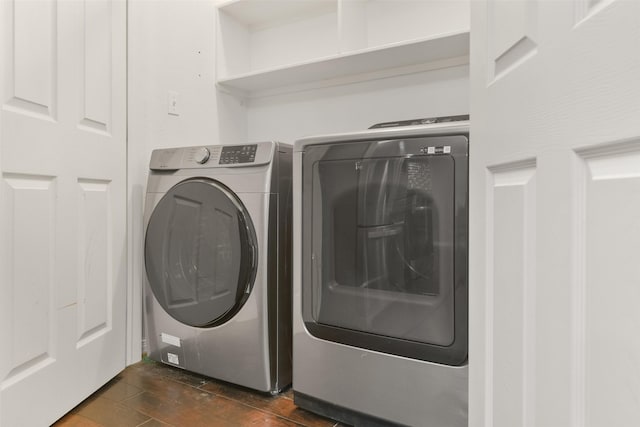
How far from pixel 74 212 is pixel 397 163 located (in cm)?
109

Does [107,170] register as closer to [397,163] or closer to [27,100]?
[27,100]

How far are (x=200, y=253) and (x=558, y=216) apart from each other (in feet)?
4.13

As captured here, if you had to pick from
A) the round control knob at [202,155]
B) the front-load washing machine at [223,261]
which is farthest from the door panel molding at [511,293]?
the round control knob at [202,155]

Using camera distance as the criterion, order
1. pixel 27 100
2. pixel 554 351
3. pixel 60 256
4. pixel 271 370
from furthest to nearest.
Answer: pixel 271 370, pixel 60 256, pixel 27 100, pixel 554 351

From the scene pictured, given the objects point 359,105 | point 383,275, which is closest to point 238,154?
point 383,275

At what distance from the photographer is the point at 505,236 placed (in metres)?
0.63

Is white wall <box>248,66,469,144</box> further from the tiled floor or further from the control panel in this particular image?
the tiled floor

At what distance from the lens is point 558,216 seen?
0.47m

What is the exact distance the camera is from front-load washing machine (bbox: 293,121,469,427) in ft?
3.37

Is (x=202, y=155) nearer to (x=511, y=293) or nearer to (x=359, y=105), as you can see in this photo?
(x=359, y=105)

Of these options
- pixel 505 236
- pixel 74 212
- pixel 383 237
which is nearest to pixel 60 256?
pixel 74 212

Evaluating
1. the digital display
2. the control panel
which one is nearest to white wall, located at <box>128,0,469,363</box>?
the control panel

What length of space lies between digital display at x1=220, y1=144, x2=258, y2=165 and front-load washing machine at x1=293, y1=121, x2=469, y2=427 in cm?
21

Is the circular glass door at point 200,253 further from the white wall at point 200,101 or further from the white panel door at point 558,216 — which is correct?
the white panel door at point 558,216
